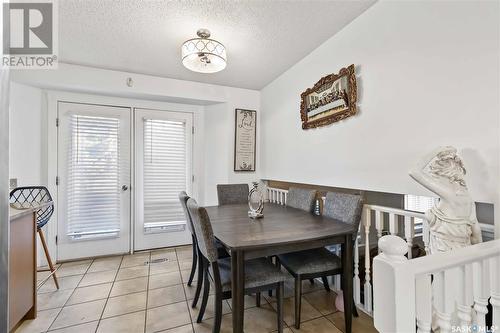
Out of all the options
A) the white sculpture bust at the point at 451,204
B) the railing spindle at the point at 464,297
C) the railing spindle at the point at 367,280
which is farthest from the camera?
the railing spindle at the point at 367,280

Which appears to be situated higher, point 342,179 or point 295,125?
point 295,125

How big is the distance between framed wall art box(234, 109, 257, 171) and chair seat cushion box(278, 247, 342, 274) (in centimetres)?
194

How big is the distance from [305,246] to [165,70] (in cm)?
272

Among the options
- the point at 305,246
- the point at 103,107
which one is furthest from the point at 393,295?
the point at 103,107

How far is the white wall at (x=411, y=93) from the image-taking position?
122 centimetres

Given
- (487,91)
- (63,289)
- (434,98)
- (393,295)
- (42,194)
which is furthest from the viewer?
(42,194)

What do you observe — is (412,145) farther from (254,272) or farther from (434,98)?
(254,272)

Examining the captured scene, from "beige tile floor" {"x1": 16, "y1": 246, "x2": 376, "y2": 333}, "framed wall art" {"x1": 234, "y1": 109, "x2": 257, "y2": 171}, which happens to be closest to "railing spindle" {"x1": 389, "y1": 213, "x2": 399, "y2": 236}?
"beige tile floor" {"x1": 16, "y1": 246, "x2": 376, "y2": 333}

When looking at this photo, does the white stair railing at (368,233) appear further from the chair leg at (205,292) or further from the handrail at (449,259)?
the chair leg at (205,292)

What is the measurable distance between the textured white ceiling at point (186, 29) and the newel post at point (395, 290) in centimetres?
191

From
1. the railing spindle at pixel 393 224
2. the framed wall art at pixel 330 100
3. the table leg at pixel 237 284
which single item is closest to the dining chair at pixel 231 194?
the framed wall art at pixel 330 100

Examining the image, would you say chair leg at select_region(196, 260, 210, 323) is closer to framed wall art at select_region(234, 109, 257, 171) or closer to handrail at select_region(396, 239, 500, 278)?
handrail at select_region(396, 239, 500, 278)

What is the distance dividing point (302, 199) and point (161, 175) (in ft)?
7.16

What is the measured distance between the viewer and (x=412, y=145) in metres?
1.55
